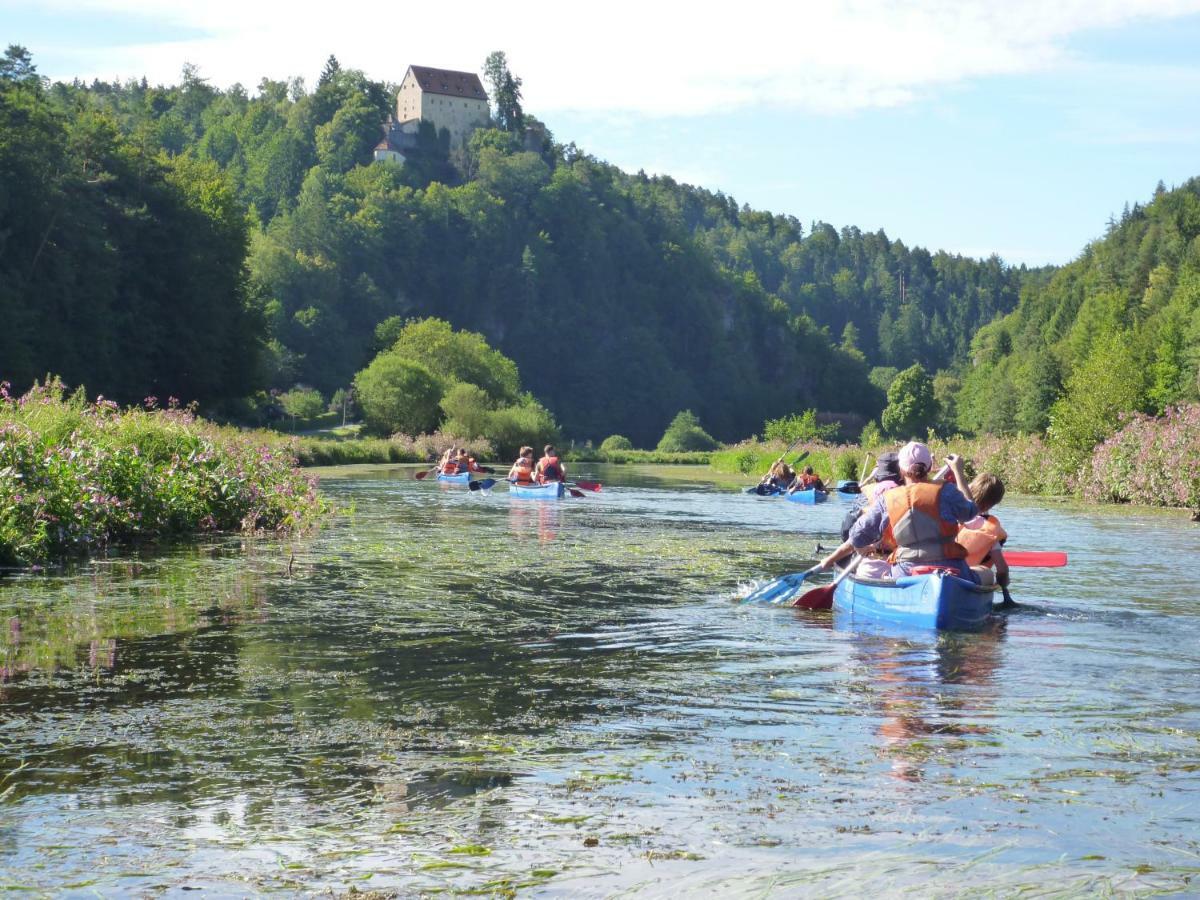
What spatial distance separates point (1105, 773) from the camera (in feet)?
24.4

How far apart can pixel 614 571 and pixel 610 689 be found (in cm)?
837

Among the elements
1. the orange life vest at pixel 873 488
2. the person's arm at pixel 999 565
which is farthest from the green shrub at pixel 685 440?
the person's arm at pixel 999 565

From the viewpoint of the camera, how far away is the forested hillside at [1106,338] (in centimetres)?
4732

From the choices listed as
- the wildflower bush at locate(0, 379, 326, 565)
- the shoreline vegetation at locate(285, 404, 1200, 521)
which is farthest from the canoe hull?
the wildflower bush at locate(0, 379, 326, 565)

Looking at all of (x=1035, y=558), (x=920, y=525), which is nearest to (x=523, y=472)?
(x=1035, y=558)

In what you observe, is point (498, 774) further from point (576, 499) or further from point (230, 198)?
point (230, 198)

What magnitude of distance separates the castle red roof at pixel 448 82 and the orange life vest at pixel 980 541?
177 m

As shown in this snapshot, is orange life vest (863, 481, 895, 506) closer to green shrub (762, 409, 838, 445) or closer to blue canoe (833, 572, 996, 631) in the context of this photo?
blue canoe (833, 572, 996, 631)

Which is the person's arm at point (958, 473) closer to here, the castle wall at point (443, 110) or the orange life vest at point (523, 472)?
the orange life vest at point (523, 472)

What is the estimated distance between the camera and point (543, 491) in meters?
35.3

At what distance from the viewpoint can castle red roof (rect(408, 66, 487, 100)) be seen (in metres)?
184

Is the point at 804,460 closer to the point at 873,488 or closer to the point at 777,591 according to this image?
the point at 777,591

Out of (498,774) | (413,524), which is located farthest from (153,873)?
(413,524)

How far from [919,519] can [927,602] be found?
31.4 inches
